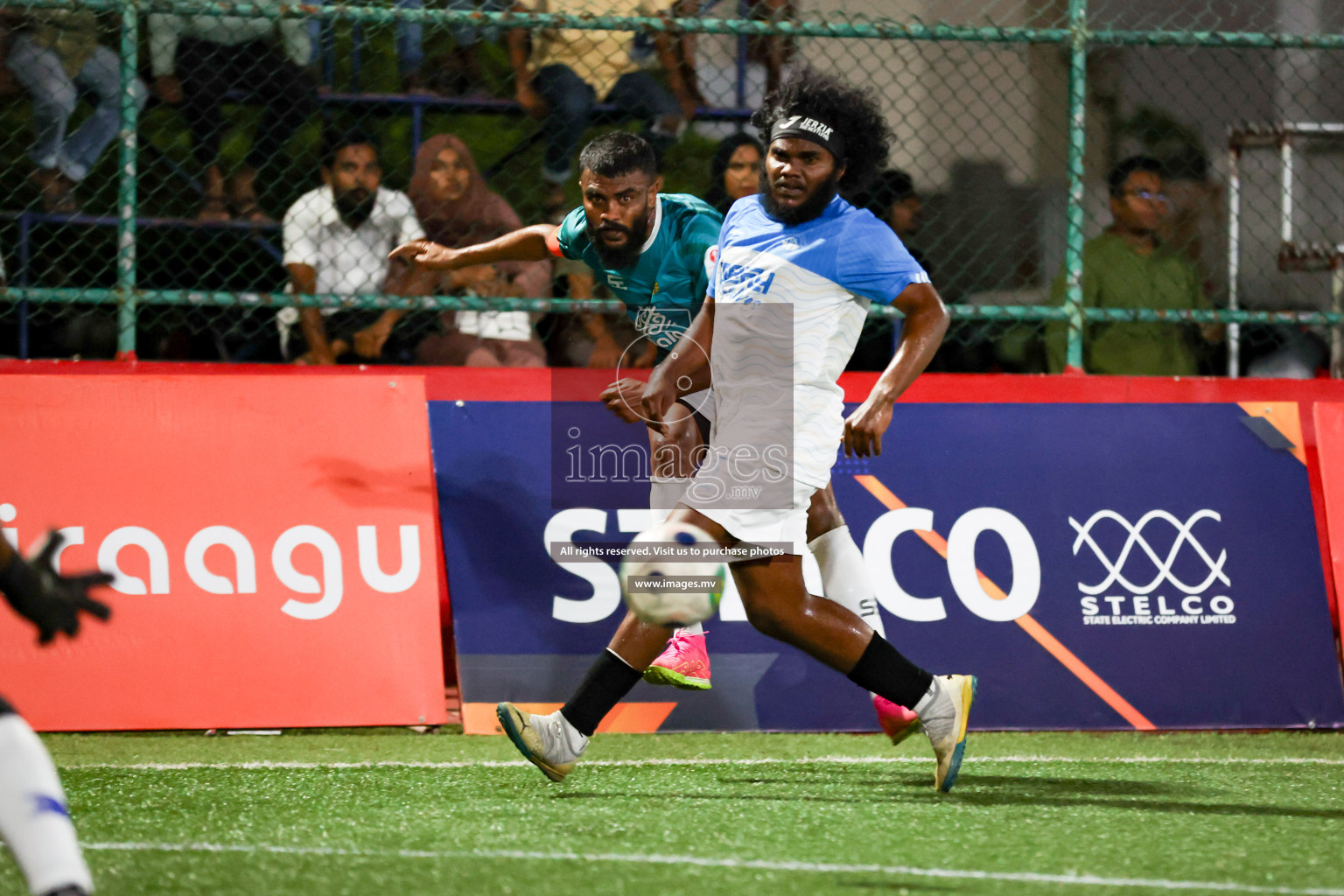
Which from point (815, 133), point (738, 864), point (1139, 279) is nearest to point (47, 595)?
point (738, 864)

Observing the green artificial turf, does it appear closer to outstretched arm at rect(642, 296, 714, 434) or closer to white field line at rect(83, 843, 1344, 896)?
white field line at rect(83, 843, 1344, 896)

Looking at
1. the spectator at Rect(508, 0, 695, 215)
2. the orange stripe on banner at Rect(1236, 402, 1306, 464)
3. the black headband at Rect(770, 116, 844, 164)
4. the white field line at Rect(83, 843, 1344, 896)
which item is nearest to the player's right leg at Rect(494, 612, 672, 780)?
the white field line at Rect(83, 843, 1344, 896)

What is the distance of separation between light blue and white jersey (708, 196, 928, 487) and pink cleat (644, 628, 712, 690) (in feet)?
2.54

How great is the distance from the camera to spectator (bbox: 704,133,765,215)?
651 centimetres

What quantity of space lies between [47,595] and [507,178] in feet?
17.5

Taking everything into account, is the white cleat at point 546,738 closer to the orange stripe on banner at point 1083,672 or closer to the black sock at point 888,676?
the black sock at point 888,676

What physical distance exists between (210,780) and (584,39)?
173 inches

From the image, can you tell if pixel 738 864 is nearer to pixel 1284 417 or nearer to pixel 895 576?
pixel 895 576

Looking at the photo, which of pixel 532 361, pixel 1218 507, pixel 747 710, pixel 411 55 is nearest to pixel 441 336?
pixel 532 361

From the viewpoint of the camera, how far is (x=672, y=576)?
145 inches

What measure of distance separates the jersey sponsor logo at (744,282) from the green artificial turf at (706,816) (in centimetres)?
137

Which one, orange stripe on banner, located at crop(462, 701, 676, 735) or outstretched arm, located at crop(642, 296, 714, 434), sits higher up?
outstretched arm, located at crop(642, 296, 714, 434)

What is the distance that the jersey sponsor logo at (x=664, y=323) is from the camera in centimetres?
464

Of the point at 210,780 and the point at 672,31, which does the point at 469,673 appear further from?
the point at 672,31
